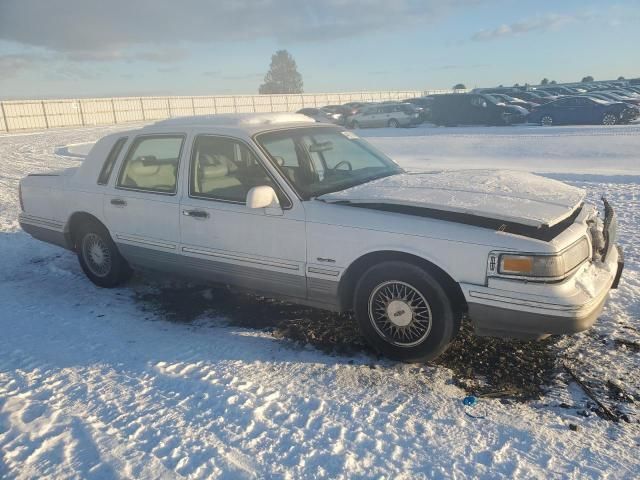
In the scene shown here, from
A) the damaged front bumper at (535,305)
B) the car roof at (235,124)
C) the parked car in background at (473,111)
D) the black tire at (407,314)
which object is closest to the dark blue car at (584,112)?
the parked car in background at (473,111)

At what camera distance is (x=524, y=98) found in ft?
100

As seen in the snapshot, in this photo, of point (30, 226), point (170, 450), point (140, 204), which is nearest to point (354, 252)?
point (170, 450)

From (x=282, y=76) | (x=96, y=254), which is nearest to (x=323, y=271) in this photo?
(x=96, y=254)

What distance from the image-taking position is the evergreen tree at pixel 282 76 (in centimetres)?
10912

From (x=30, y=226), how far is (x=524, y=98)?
29.7 meters

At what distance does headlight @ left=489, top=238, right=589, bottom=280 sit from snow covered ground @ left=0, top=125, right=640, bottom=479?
0.79 metres

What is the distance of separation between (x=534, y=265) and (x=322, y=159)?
7.10 feet

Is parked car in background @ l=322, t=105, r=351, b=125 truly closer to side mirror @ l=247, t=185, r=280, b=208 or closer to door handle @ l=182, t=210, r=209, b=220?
door handle @ l=182, t=210, r=209, b=220

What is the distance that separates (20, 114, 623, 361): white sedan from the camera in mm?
3371

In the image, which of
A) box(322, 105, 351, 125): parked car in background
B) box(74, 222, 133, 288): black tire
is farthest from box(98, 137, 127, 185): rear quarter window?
box(322, 105, 351, 125): parked car in background

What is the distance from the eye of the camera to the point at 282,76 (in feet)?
359

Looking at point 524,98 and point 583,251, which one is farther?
point 524,98

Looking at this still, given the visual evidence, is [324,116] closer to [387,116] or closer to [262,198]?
[387,116]

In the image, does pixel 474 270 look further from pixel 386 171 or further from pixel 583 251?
pixel 386 171
